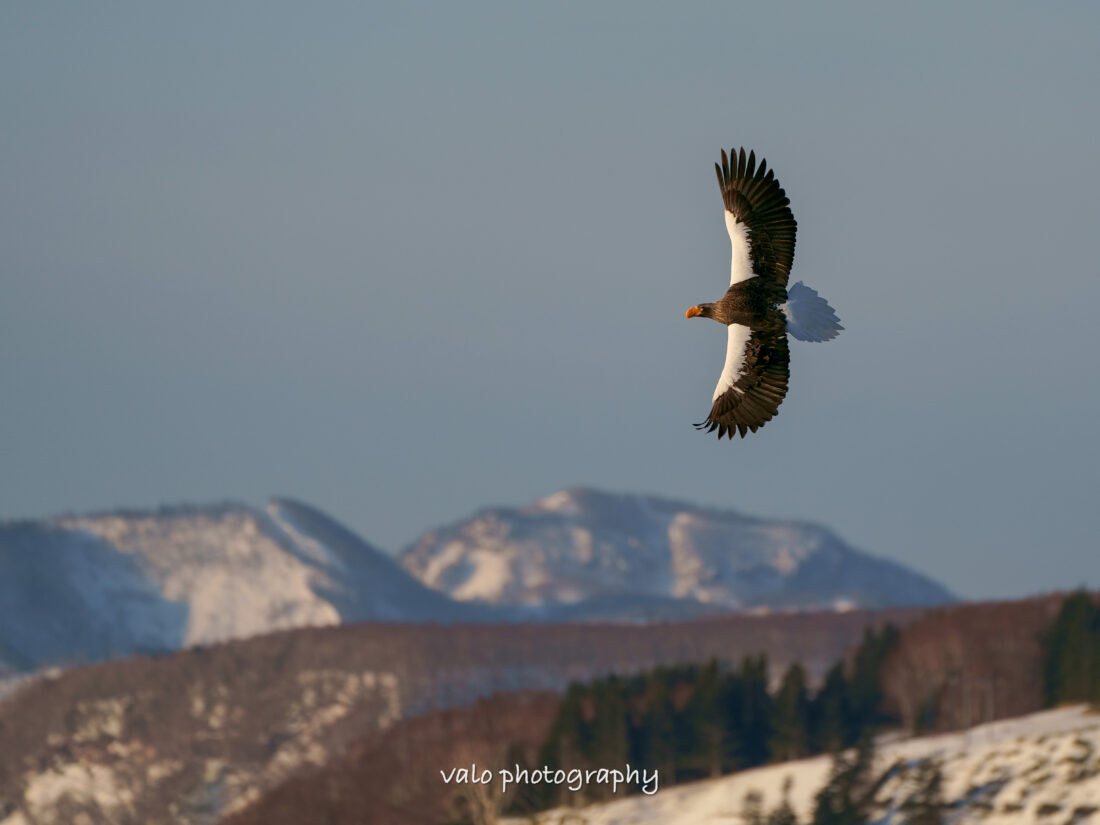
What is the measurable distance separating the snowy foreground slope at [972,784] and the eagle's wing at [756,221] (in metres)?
55.7

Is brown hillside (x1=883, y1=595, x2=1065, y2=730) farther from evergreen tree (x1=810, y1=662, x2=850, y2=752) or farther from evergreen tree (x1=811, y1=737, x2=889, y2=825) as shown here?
evergreen tree (x1=811, y1=737, x2=889, y2=825)

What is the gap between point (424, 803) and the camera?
10694cm

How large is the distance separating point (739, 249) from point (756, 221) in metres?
0.53

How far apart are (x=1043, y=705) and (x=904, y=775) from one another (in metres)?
23.4

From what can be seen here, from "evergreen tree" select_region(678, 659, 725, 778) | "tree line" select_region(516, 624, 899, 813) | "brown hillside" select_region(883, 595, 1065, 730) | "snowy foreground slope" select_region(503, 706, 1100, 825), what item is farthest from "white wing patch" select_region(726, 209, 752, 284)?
"brown hillside" select_region(883, 595, 1065, 730)

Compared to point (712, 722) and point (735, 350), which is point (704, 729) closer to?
point (712, 722)

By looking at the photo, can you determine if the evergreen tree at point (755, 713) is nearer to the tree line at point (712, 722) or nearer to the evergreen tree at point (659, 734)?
the tree line at point (712, 722)

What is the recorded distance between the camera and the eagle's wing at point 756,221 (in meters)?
27.2

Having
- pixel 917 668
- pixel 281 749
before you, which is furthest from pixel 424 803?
pixel 281 749

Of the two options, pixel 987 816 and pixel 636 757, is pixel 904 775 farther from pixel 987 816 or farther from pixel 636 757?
pixel 636 757

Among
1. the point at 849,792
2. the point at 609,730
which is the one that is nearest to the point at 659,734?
the point at 609,730

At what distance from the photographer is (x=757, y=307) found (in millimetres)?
26562

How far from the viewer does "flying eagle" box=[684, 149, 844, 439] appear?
87.0 ft

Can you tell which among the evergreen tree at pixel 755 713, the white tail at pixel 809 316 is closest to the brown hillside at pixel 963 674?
the evergreen tree at pixel 755 713
